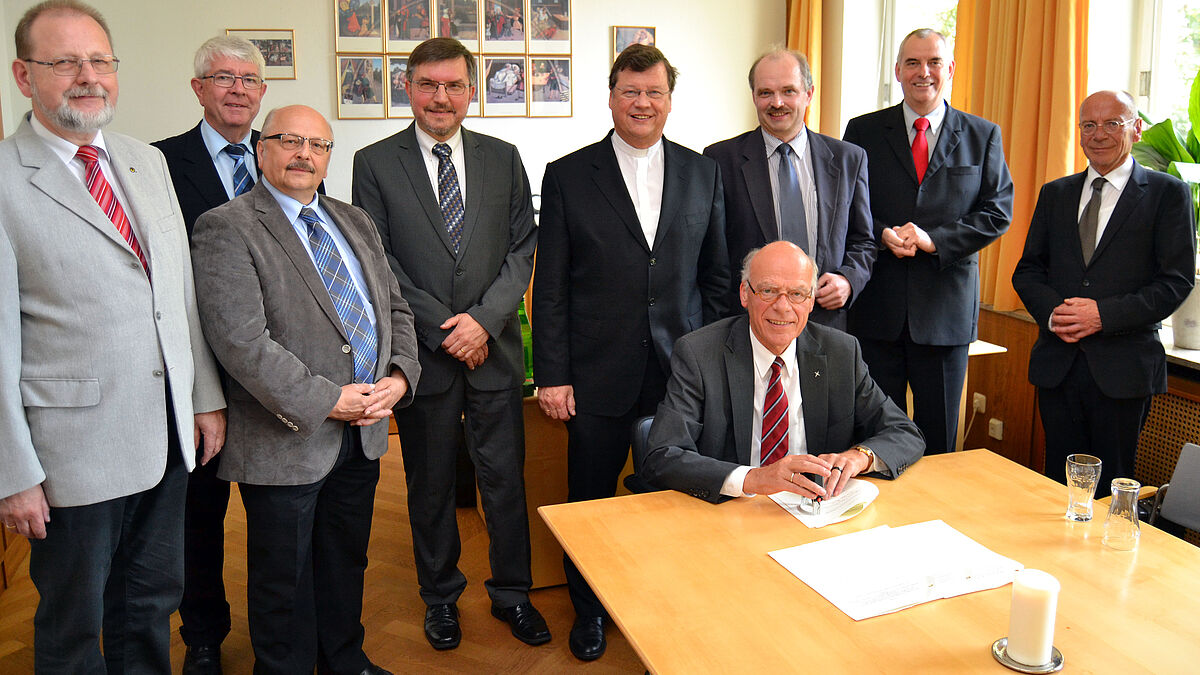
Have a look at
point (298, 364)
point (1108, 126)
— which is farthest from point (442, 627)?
point (1108, 126)

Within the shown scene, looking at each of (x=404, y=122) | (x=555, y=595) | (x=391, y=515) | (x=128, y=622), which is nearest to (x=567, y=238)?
(x=555, y=595)

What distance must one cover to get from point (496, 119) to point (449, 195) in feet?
12.3

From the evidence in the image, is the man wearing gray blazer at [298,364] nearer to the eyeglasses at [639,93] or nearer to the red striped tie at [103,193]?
the red striped tie at [103,193]

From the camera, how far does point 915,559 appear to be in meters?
1.84

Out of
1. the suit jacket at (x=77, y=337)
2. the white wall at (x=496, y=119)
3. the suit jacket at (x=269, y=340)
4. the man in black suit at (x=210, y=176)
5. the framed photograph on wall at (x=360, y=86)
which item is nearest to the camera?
the suit jacket at (x=77, y=337)

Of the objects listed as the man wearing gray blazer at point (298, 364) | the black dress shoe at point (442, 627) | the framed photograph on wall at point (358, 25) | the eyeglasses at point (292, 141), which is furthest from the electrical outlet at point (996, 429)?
the framed photograph on wall at point (358, 25)

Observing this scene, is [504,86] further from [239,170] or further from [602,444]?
[602,444]

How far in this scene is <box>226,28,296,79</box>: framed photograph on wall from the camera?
240 inches

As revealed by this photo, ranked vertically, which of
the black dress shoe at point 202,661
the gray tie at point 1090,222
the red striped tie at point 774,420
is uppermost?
the gray tie at point 1090,222

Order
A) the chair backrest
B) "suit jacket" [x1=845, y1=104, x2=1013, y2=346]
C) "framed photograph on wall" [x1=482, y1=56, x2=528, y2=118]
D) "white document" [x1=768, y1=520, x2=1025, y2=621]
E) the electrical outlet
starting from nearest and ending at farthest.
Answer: "white document" [x1=768, y1=520, x2=1025, y2=621]
the chair backrest
"suit jacket" [x1=845, y1=104, x2=1013, y2=346]
the electrical outlet
"framed photograph on wall" [x1=482, y1=56, x2=528, y2=118]

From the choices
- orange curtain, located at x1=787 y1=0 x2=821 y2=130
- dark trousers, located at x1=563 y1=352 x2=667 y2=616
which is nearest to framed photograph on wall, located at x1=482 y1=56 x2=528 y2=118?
orange curtain, located at x1=787 y1=0 x2=821 y2=130

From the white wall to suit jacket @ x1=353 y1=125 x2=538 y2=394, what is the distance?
10.8ft

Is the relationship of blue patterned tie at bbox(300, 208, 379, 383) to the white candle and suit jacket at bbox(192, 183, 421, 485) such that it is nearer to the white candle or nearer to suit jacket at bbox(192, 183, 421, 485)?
suit jacket at bbox(192, 183, 421, 485)

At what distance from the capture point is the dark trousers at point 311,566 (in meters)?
2.42
